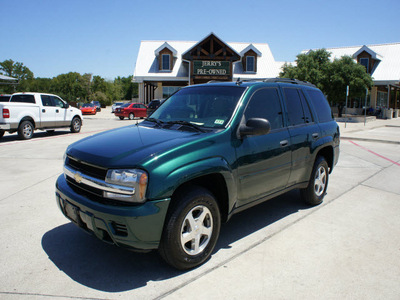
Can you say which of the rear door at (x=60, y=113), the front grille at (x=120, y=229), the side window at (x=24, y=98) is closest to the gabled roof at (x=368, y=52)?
the rear door at (x=60, y=113)

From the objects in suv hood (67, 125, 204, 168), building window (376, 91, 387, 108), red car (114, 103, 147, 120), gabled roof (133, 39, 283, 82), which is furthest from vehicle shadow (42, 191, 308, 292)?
building window (376, 91, 387, 108)

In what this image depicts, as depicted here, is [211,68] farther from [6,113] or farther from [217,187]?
[217,187]

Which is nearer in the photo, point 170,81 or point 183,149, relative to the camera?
point 183,149

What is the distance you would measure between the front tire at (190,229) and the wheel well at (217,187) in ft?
0.53

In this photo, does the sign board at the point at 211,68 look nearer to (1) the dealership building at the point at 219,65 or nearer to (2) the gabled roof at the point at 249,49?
(1) the dealership building at the point at 219,65

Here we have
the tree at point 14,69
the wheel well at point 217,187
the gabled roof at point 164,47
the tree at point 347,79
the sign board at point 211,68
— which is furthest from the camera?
the tree at point 14,69

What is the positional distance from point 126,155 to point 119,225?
2.06 ft

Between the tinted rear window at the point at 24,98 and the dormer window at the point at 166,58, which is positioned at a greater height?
the dormer window at the point at 166,58

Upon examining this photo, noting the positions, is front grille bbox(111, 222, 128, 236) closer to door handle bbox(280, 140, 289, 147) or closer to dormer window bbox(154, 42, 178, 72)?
door handle bbox(280, 140, 289, 147)

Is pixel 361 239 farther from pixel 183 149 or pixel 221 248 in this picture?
pixel 183 149

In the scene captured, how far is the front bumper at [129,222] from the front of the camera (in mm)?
2771

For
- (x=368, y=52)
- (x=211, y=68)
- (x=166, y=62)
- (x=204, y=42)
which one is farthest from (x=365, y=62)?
(x=166, y=62)

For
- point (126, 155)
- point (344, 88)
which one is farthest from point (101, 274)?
point (344, 88)

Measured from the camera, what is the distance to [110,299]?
2779 mm
